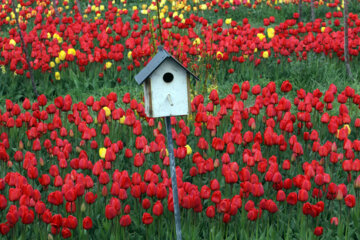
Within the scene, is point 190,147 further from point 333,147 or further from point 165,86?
point 165,86

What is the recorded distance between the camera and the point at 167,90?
125 inches

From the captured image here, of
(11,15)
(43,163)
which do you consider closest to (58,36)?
(11,15)

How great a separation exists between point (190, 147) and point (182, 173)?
0.89 meters

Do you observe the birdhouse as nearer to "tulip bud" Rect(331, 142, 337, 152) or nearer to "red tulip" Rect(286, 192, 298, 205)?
"red tulip" Rect(286, 192, 298, 205)

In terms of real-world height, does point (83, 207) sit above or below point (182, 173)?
below

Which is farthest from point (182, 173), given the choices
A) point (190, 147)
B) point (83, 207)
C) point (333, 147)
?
point (333, 147)

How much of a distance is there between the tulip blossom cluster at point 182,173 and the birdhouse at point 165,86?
2.03 feet

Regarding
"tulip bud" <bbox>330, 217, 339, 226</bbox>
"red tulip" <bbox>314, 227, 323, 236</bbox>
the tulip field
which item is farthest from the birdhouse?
"tulip bud" <bbox>330, 217, 339, 226</bbox>

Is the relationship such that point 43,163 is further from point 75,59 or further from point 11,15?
point 11,15

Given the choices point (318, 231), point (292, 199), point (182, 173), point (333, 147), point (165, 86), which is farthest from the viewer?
point (333, 147)

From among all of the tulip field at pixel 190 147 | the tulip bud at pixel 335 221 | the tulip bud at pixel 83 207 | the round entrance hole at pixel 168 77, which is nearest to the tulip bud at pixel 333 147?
the tulip field at pixel 190 147

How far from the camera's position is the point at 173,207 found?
3.45 meters

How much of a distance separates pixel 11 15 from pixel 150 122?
24.1 ft

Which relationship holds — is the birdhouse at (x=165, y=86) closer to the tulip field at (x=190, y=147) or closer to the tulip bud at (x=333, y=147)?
the tulip field at (x=190, y=147)
